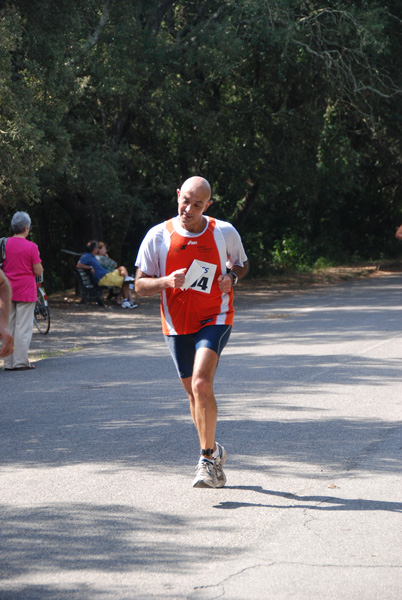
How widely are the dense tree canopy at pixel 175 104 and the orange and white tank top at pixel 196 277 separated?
8940 millimetres

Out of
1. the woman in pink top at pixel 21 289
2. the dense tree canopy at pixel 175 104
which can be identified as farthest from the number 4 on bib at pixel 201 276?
the dense tree canopy at pixel 175 104

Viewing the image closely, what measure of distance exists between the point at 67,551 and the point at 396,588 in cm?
162

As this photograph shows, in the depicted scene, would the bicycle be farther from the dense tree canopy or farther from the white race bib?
the white race bib

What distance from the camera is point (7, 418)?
309 inches

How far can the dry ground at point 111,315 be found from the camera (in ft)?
45.1

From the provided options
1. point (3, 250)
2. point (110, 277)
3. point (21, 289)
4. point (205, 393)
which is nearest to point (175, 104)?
point (110, 277)

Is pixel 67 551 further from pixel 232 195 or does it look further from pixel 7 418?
pixel 232 195

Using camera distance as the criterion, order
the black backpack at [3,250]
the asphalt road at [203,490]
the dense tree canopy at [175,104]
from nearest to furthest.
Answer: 1. the asphalt road at [203,490]
2. the black backpack at [3,250]
3. the dense tree canopy at [175,104]

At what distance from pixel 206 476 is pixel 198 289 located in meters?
1.18

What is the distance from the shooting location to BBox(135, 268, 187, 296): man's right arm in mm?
5336

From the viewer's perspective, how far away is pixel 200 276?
5.49m

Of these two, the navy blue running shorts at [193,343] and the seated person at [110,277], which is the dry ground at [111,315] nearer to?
the seated person at [110,277]

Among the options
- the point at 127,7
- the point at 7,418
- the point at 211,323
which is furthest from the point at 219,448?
the point at 127,7

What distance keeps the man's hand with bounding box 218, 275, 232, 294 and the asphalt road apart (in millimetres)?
1261
